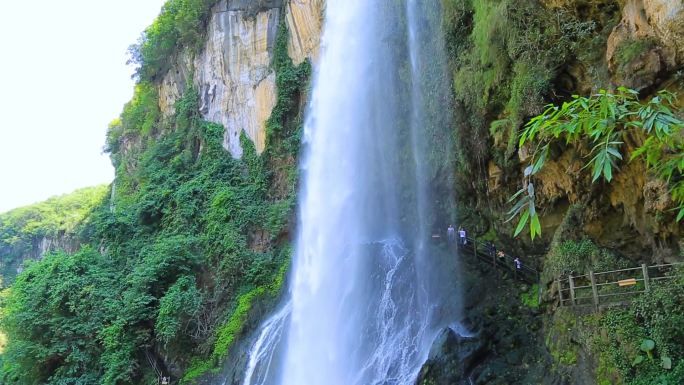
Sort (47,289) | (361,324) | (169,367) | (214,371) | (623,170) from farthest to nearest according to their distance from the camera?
1. (47,289)
2. (169,367)
3. (214,371)
4. (361,324)
5. (623,170)

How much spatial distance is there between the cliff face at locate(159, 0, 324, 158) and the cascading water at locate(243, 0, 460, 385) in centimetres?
161

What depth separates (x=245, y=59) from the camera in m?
23.7

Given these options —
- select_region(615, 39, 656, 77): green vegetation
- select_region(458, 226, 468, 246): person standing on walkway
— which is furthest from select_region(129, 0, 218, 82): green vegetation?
select_region(615, 39, 656, 77): green vegetation

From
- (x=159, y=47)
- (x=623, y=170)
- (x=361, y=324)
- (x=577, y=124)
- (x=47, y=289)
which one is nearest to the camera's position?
(x=577, y=124)

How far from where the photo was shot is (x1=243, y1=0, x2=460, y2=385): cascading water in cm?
1209

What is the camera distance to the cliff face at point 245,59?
70.5 ft

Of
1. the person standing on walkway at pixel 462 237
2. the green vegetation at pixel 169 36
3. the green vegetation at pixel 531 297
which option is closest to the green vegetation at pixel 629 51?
the green vegetation at pixel 531 297

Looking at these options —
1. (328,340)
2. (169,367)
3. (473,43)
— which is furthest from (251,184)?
(473,43)

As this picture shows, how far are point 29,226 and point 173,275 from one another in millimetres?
33129

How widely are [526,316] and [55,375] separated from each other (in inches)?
588

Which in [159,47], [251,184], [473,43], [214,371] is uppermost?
[159,47]

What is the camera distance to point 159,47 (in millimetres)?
29000

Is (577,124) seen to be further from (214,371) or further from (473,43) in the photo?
(214,371)

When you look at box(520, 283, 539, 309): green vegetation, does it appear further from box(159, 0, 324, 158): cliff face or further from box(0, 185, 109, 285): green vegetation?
box(0, 185, 109, 285): green vegetation
